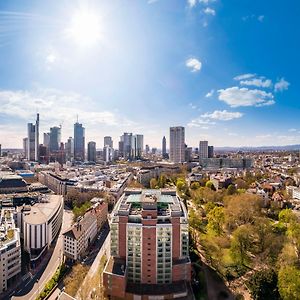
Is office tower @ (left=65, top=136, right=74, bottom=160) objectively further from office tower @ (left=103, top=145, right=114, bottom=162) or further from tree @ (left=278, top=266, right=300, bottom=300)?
tree @ (left=278, top=266, right=300, bottom=300)

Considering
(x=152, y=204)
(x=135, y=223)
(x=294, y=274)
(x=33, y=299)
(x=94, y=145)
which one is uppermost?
(x=94, y=145)

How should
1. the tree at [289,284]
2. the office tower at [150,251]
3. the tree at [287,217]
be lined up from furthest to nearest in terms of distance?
the tree at [287,217]
the office tower at [150,251]
the tree at [289,284]

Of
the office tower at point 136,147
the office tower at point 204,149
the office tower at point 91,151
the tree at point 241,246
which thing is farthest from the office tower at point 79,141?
the tree at point 241,246

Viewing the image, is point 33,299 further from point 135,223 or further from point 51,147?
point 51,147

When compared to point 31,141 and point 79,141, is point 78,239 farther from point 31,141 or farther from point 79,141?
point 79,141

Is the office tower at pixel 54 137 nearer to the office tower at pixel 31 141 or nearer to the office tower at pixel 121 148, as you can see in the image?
the office tower at pixel 31 141

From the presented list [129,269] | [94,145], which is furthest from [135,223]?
[94,145]

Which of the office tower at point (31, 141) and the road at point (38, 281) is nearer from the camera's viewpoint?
the road at point (38, 281)
